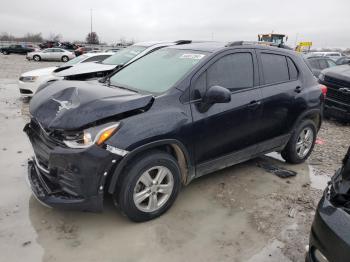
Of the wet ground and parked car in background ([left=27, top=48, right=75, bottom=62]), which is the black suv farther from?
parked car in background ([left=27, top=48, right=75, bottom=62])

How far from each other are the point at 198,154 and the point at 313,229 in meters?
1.51

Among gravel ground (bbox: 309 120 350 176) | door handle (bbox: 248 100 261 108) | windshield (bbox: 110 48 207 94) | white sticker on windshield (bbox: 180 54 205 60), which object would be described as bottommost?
gravel ground (bbox: 309 120 350 176)

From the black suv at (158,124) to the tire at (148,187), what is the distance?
1cm

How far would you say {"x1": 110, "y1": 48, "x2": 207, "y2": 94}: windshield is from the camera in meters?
3.61

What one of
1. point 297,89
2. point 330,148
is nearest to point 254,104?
point 297,89

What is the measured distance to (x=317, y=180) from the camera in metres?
4.66

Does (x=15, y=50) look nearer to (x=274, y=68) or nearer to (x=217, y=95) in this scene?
(x=274, y=68)

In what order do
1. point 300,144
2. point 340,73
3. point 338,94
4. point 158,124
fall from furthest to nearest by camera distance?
point 340,73
point 338,94
point 300,144
point 158,124

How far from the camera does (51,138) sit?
3.10 m

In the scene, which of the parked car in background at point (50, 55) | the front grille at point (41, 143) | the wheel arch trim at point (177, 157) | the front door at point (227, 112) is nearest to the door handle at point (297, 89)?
the front door at point (227, 112)

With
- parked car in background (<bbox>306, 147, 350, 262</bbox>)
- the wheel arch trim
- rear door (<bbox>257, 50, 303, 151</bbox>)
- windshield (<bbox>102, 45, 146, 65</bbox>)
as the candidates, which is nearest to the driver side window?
rear door (<bbox>257, 50, 303, 151</bbox>)

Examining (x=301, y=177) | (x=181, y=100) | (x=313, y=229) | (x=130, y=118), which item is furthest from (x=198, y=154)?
(x=301, y=177)

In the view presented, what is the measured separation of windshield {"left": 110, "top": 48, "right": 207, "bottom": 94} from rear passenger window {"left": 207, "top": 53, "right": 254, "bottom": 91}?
238mm

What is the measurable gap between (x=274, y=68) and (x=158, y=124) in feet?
7.07
